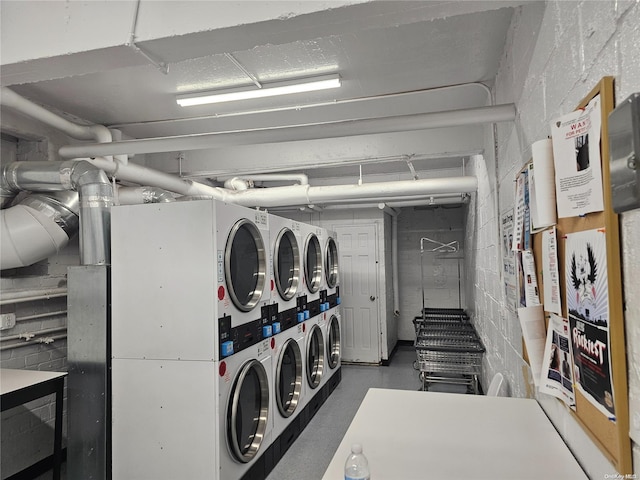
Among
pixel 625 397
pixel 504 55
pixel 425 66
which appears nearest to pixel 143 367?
pixel 625 397

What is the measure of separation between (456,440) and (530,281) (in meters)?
0.68

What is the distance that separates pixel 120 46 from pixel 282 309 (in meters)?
2.26

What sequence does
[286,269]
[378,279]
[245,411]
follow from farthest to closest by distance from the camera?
[378,279]
[286,269]
[245,411]

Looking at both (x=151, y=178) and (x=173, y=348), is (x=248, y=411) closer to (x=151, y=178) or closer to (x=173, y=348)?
(x=173, y=348)

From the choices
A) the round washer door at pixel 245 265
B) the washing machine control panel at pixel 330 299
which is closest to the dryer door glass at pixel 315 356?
the washing machine control panel at pixel 330 299

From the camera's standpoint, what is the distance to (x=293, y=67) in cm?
242

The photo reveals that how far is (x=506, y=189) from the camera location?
7.02 ft

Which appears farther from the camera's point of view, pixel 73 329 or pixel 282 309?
pixel 282 309

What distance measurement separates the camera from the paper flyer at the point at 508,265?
6.14 feet

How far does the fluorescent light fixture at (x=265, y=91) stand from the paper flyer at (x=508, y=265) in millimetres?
1392

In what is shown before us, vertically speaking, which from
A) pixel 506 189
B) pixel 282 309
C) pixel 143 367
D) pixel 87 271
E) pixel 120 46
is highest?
pixel 120 46

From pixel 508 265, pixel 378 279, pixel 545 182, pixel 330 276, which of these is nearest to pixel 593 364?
pixel 545 182

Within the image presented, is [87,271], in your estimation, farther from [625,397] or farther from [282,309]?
[625,397]

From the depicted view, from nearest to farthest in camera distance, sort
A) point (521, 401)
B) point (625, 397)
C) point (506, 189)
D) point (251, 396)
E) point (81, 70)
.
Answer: point (625, 397), point (521, 401), point (81, 70), point (506, 189), point (251, 396)
